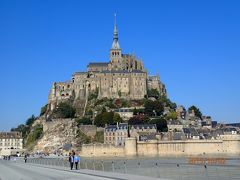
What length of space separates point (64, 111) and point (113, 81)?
11696 mm

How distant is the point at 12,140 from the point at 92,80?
28.1m

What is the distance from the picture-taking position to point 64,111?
94688 mm

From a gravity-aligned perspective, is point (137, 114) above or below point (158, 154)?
above

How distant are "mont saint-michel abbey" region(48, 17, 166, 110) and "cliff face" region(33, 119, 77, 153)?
30.3 feet

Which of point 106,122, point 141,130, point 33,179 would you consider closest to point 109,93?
point 106,122

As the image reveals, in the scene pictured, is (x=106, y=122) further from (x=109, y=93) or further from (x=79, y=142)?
(x=109, y=93)

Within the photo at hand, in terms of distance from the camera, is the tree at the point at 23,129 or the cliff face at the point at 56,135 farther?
the tree at the point at 23,129

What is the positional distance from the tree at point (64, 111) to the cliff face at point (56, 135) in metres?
2.30

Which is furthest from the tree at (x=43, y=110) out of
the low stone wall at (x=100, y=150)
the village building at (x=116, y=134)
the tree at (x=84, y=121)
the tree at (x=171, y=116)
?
the tree at (x=171, y=116)

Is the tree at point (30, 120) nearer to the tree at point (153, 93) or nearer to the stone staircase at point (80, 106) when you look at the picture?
the stone staircase at point (80, 106)

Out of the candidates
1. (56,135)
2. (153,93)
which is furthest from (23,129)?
(153,93)

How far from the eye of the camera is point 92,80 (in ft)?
324

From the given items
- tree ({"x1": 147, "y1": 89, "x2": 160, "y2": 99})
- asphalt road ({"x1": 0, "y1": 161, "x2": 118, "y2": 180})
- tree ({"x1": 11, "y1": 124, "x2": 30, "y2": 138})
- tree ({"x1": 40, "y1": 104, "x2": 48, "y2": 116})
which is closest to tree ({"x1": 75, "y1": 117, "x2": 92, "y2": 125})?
tree ({"x1": 147, "y1": 89, "x2": 160, "y2": 99})

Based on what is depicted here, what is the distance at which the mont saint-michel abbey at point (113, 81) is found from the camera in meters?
95.0
